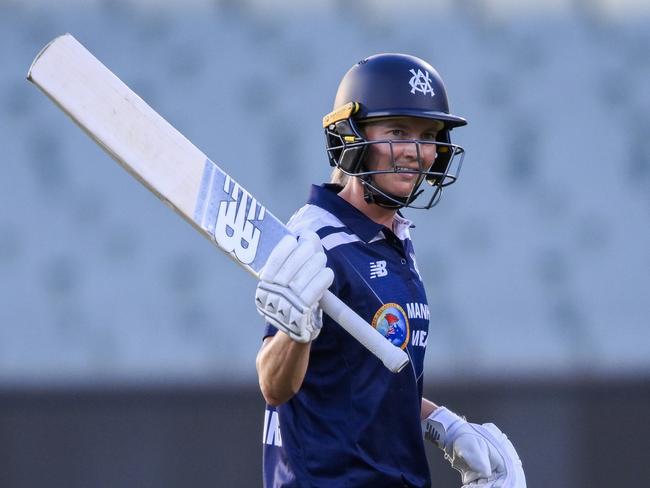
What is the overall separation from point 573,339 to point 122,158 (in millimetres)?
3767

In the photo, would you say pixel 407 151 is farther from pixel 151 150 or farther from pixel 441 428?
pixel 441 428

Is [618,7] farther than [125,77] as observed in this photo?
Yes

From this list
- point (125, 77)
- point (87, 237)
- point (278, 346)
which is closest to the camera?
point (278, 346)

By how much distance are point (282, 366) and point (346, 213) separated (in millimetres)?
396

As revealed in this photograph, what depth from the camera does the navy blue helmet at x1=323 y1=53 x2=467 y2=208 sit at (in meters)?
2.15

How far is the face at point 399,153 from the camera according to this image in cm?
213

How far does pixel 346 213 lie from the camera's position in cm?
217

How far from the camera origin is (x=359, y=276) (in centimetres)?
206

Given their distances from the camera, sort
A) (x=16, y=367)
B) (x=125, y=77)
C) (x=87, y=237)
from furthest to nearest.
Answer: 1. (x=125, y=77)
2. (x=87, y=237)
3. (x=16, y=367)

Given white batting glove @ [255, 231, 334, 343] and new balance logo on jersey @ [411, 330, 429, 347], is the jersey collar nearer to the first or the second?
new balance logo on jersey @ [411, 330, 429, 347]

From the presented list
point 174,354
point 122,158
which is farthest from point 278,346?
point 174,354

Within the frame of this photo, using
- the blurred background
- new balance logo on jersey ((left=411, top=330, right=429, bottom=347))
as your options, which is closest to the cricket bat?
new balance logo on jersey ((left=411, top=330, right=429, bottom=347))

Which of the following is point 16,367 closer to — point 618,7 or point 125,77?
point 125,77

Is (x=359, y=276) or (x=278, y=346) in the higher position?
(x=359, y=276)
